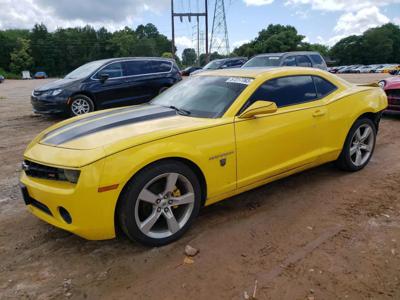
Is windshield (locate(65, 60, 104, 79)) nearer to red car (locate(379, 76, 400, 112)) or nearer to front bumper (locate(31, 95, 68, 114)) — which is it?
front bumper (locate(31, 95, 68, 114))

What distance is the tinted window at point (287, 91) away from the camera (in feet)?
12.0

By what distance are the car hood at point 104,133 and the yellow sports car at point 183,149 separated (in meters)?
0.01

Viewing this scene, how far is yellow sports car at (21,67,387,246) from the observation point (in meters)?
2.65

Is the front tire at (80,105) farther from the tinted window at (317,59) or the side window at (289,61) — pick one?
the tinted window at (317,59)

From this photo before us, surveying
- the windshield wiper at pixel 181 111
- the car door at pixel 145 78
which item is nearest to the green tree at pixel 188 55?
the car door at pixel 145 78

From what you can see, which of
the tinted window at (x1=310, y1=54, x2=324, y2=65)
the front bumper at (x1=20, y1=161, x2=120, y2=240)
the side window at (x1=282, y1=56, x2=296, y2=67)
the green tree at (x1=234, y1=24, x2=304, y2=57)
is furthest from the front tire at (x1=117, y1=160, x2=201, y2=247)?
the green tree at (x1=234, y1=24, x2=304, y2=57)

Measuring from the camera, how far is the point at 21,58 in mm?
86625

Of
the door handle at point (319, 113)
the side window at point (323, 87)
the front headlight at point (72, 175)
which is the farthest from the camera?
the side window at point (323, 87)

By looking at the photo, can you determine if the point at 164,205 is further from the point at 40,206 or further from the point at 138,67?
the point at 138,67

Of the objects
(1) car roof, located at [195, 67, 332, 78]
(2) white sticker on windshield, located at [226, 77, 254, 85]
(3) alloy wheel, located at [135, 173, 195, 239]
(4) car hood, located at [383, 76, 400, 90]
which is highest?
(1) car roof, located at [195, 67, 332, 78]

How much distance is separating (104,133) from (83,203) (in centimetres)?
69

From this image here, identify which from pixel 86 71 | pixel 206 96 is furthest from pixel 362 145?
pixel 86 71

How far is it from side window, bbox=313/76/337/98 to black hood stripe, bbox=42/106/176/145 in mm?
1879

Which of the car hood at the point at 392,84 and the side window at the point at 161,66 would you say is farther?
the side window at the point at 161,66
